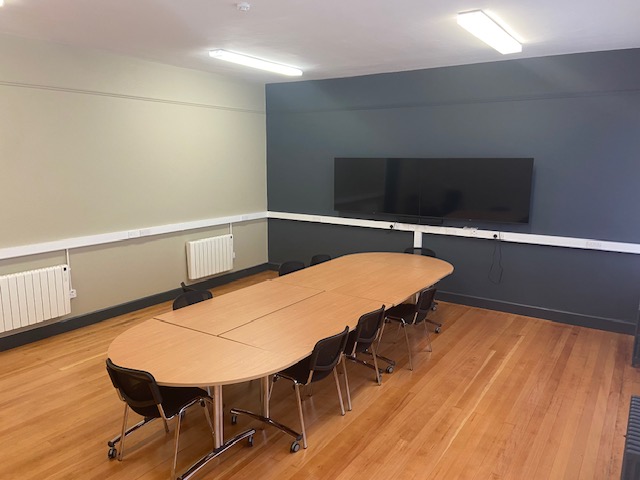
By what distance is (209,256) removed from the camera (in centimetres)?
692

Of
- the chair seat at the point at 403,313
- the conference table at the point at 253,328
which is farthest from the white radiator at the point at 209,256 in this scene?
the chair seat at the point at 403,313

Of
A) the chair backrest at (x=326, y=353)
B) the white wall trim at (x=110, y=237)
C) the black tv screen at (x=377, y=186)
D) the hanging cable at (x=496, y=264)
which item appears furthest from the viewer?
the black tv screen at (x=377, y=186)

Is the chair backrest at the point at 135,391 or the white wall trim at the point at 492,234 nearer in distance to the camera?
the chair backrest at the point at 135,391

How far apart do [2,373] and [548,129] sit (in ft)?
20.8

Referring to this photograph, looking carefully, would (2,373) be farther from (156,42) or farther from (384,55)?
(384,55)

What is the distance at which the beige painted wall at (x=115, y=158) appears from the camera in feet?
15.8

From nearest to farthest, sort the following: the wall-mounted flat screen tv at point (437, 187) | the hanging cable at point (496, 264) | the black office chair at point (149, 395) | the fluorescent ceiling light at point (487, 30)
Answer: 1. the black office chair at point (149, 395)
2. the fluorescent ceiling light at point (487, 30)
3. the wall-mounted flat screen tv at point (437, 187)
4. the hanging cable at point (496, 264)

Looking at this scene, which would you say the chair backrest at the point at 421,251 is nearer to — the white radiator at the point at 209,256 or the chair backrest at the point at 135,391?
the white radiator at the point at 209,256

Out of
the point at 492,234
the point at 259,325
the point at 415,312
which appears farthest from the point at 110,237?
the point at 492,234

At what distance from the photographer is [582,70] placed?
5.32m

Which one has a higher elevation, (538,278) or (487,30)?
(487,30)

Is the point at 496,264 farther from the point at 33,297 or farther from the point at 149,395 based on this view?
the point at 33,297

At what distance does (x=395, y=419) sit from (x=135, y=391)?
194cm

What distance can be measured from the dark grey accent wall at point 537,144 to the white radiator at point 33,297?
3.95 m
